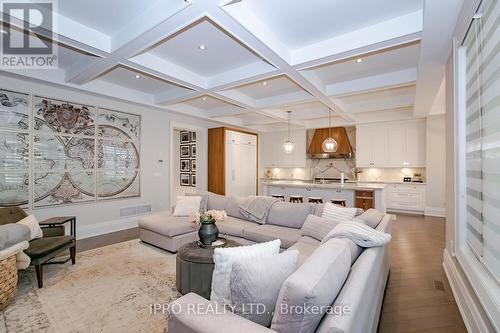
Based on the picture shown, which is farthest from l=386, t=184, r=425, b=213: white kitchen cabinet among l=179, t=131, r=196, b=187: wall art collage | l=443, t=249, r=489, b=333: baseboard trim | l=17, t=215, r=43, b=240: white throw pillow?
l=17, t=215, r=43, b=240: white throw pillow

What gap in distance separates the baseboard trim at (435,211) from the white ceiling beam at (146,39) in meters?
7.00

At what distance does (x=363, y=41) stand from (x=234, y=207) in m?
3.08

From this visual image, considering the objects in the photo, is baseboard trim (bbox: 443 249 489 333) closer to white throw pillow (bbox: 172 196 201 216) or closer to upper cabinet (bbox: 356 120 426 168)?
white throw pillow (bbox: 172 196 201 216)

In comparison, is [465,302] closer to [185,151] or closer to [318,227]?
[318,227]

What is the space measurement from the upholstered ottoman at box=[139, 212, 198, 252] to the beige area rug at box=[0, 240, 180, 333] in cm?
24

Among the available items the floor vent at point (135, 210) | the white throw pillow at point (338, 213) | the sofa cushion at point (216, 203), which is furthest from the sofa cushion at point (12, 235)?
the white throw pillow at point (338, 213)

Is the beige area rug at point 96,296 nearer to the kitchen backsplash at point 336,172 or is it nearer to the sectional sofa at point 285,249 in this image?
the sectional sofa at point 285,249

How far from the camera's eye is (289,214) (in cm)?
366

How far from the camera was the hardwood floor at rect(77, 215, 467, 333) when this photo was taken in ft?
6.94

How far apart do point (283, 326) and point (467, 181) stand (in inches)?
90.1

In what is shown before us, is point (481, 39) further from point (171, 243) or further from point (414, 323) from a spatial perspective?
point (171, 243)

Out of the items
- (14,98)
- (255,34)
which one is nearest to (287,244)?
(255,34)

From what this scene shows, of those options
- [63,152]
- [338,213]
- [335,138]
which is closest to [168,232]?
[338,213]

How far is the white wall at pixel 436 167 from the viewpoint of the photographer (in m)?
6.15
